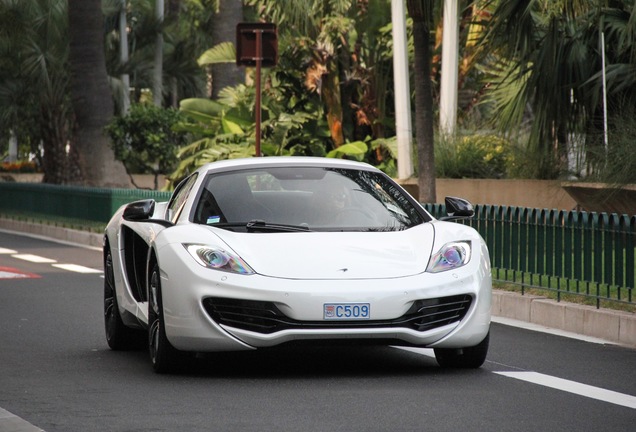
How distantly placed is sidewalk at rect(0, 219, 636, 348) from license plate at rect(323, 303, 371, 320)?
10.7 feet

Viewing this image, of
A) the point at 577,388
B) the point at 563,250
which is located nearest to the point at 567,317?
the point at 563,250

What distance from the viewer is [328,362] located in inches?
381

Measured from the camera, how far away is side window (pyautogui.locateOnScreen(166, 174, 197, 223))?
32.4 feet

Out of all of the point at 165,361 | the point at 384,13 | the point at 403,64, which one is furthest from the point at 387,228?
the point at 384,13

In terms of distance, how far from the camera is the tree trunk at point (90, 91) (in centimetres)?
3122

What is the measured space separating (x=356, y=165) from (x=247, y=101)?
21.0 metres

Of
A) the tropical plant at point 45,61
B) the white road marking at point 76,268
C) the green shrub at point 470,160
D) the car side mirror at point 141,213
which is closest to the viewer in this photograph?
the car side mirror at point 141,213

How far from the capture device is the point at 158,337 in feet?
29.7

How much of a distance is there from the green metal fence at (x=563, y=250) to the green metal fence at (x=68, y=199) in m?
9.72

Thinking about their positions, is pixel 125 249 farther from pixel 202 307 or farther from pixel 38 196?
pixel 38 196

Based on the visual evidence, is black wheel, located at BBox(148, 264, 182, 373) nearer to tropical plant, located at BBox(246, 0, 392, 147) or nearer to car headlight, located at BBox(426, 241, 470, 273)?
car headlight, located at BBox(426, 241, 470, 273)

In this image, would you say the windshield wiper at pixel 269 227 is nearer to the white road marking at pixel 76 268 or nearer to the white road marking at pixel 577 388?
the white road marking at pixel 577 388

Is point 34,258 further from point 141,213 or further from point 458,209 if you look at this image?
point 458,209

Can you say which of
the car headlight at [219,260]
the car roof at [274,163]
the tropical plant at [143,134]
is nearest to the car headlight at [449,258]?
the car headlight at [219,260]
